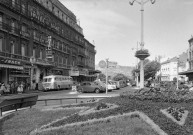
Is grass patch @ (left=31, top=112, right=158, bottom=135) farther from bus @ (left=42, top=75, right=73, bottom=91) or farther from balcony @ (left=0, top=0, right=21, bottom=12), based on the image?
bus @ (left=42, top=75, right=73, bottom=91)

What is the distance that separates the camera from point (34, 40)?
135ft

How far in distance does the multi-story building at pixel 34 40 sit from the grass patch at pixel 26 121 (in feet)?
73.6

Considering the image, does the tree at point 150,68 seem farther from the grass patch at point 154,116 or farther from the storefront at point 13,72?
the grass patch at point 154,116

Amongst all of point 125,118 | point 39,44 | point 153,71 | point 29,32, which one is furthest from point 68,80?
point 153,71

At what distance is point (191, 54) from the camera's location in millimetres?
66000

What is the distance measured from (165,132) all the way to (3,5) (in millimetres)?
31808

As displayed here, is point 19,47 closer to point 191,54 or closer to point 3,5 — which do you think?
point 3,5

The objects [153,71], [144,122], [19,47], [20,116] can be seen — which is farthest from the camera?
[153,71]

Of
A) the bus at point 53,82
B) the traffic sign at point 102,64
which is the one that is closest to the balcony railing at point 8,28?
the bus at point 53,82

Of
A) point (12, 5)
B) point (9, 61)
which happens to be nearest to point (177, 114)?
point (9, 61)

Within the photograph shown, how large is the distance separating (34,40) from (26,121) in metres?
34.3

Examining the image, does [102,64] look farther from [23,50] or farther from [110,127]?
[23,50]

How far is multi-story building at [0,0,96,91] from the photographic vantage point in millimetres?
33125

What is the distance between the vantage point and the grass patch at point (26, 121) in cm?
723
